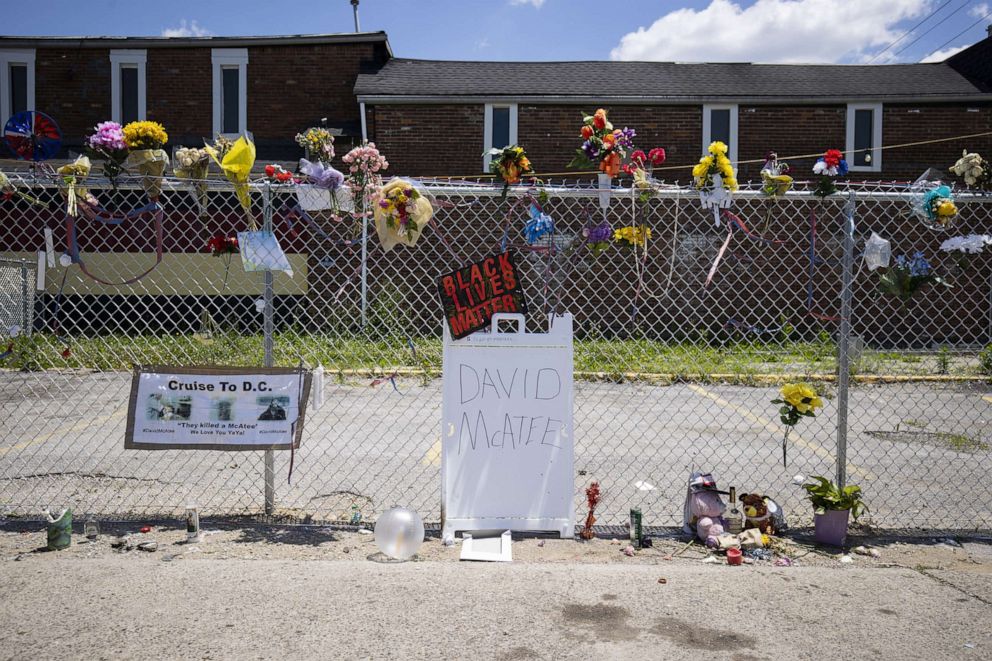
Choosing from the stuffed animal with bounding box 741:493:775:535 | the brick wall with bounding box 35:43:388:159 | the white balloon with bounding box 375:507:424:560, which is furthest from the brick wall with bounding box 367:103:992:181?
the white balloon with bounding box 375:507:424:560

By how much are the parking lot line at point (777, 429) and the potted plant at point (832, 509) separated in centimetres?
185

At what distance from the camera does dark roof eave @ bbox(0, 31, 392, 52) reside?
1955 centimetres

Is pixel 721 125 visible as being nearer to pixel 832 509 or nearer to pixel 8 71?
pixel 832 509

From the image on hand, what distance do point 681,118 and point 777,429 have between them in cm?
1169

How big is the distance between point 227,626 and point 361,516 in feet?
5.42

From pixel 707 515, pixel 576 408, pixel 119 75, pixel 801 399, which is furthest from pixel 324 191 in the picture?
pixel 119 75

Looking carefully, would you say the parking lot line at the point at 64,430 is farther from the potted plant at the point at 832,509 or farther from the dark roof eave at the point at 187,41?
the dark roof eave at the point at 187,41

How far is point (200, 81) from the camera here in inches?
786

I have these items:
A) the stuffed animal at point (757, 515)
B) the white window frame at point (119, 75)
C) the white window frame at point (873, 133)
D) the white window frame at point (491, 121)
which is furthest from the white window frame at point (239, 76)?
the stuffed animal at point (757, 515)

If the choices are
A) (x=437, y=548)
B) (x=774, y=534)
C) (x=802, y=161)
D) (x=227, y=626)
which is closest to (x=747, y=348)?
(x=802, y=161)

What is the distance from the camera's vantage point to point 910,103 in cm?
1827

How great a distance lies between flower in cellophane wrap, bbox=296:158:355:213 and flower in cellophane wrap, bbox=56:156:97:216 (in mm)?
1292

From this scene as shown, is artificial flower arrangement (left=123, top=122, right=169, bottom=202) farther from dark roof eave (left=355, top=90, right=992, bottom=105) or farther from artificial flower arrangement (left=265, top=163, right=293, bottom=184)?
dark roof eave (left=355, top=90, right=992, bottom=105)

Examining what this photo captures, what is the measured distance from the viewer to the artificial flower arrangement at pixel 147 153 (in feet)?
15.3
